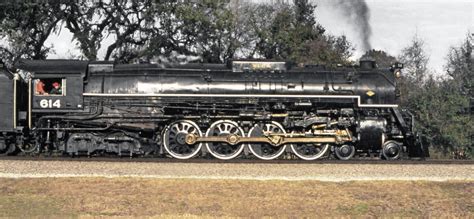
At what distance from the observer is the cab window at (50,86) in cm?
1856

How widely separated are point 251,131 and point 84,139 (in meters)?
4.92

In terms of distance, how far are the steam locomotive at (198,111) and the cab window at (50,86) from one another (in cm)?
3

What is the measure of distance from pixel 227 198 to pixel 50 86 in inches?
310

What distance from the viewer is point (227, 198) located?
13.6m

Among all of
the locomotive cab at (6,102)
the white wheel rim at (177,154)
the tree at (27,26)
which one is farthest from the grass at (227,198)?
the tree at (27,26)

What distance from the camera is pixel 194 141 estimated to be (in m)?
18.5

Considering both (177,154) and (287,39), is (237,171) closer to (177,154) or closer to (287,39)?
(177,154)

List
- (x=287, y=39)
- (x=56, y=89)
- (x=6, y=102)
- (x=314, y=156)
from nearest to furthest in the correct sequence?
1. (x=6, y=102)
2. (x=56, y=89)
3. (x=314, y=156)
4. (x=287, y=39)

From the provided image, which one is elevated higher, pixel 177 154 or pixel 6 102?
pixel 6 102

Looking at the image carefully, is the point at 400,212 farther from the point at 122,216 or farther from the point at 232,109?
the point at 232,109

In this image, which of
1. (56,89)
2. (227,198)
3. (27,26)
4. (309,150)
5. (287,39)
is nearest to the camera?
(227,198)

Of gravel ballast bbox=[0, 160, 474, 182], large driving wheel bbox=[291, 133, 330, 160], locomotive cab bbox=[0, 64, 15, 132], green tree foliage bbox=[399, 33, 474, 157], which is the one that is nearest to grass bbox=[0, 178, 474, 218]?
Answer: gravel ballast bbox=[0, 160, 474, 182]

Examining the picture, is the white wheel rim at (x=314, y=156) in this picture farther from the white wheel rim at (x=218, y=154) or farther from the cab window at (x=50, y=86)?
the cab window at (x=50, y=86)

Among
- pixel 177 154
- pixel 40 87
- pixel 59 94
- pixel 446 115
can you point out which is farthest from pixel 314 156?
pixel 446 115
